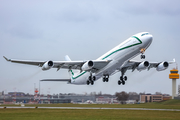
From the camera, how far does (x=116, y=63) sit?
176ft

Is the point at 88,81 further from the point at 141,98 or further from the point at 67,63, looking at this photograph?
the point at 141,98

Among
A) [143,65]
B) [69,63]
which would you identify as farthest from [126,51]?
[69,63]

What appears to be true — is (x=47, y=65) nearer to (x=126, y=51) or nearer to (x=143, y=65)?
(x=126, y=51)

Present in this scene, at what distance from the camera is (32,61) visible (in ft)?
178

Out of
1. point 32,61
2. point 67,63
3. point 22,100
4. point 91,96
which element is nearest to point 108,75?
point 67,63

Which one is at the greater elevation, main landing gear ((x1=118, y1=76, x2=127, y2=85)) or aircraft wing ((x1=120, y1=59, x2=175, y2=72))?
aircraft wing ((x1=120, y1=59, x2=175, y2=72))

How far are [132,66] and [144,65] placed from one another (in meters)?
4.13

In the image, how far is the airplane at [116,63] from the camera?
50781mm

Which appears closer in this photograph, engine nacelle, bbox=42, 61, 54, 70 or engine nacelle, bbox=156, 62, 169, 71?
engine nacelle, bbox=42, 61, 54, 70

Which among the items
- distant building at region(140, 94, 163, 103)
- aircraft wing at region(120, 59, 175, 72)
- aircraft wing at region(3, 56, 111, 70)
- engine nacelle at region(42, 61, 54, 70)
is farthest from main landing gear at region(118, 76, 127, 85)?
distant building at region(140, 94, 163, 103)

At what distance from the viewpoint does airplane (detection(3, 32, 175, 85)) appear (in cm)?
5078

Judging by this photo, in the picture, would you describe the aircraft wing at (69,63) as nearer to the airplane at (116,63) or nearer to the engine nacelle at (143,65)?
the airplane at (116,63)

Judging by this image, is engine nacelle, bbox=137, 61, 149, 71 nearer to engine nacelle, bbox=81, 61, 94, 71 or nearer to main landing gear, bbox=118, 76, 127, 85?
main landing gear, bbox=118, 76, 127, 85

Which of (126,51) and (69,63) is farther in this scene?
(69,63)
